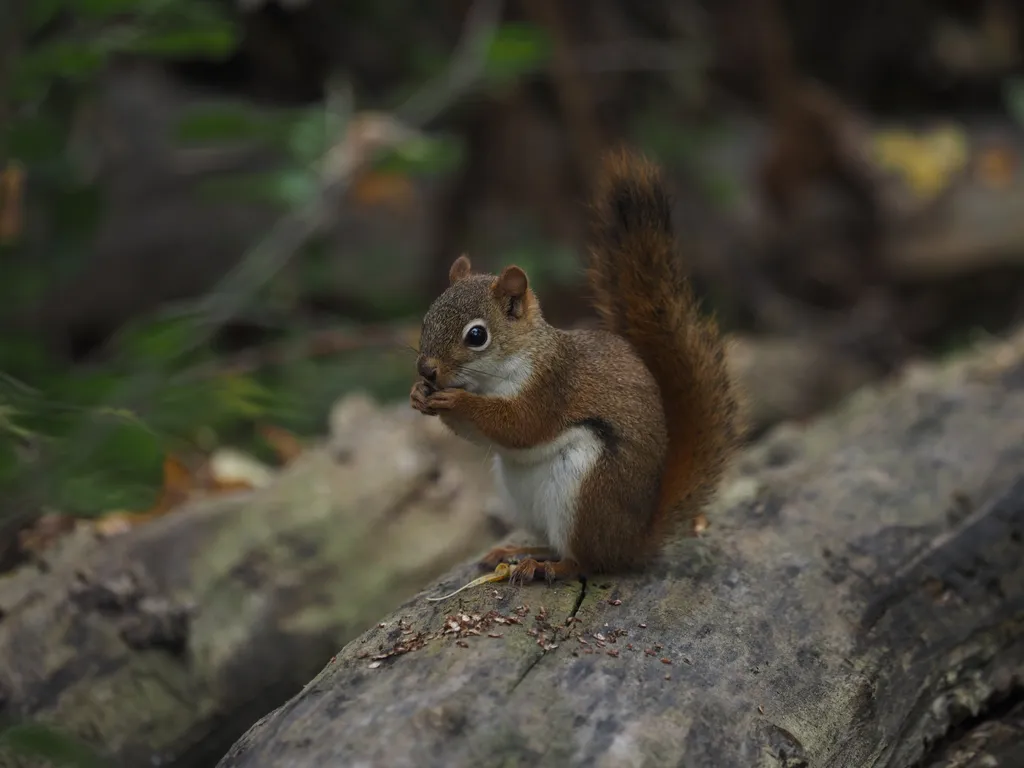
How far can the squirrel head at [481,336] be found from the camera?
192 centimetres

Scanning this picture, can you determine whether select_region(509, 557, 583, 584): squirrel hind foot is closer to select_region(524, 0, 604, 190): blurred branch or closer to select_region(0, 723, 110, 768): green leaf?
select_region(0, 723, 110, 768): green leaf

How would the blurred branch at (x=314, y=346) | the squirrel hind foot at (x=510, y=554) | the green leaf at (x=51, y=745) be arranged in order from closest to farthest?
Answer: the green leaf at (x=51, y=745), the squirrel hind foot at (x=510, y=554), the blurred branch at (x=314, y=346)

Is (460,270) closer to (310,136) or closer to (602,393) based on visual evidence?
(602,393)

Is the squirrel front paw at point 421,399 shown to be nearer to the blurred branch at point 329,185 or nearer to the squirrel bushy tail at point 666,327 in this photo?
the squirrel bushy tail at point 666,327

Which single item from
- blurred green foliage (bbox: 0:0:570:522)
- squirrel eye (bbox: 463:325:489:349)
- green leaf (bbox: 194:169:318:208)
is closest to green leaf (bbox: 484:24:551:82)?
blurred green foliage (bbox: 0:0:570:522)

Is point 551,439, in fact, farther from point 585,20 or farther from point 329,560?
point 585,20

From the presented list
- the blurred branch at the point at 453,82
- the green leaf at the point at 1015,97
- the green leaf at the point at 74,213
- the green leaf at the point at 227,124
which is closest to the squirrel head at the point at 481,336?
the green leaf at the point at 227,124

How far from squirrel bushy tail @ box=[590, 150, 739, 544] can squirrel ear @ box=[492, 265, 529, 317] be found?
0.24 metres

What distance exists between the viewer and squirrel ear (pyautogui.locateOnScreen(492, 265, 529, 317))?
195 centimetres

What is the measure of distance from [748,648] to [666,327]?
2.12 feet

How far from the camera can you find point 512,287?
1963 millimetres

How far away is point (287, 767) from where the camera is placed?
4.64 feet

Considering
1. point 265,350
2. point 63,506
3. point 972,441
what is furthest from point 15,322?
point 972,441

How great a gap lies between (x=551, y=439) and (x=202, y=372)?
54.9 inches
